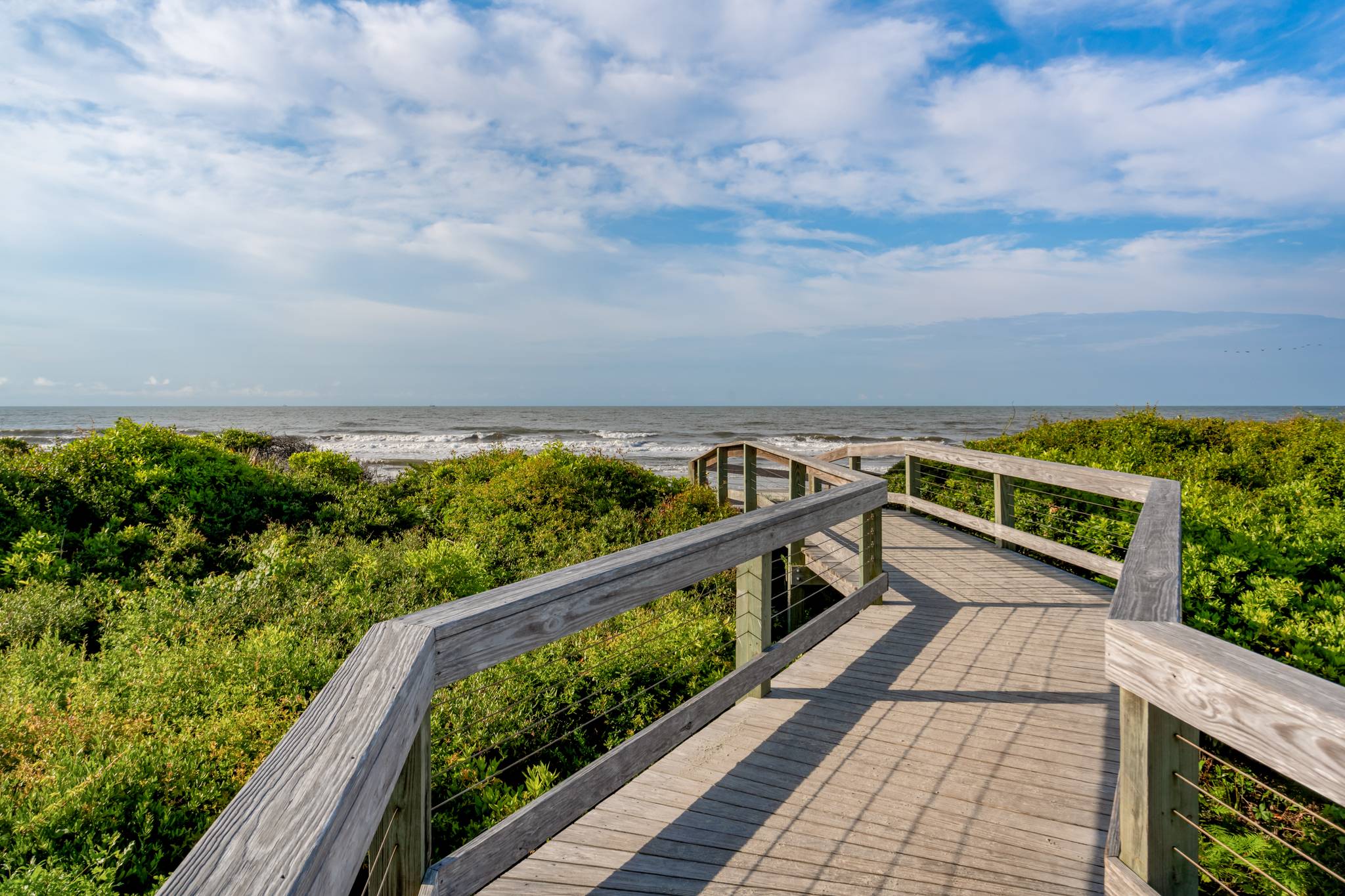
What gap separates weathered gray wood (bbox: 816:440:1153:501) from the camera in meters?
4.99

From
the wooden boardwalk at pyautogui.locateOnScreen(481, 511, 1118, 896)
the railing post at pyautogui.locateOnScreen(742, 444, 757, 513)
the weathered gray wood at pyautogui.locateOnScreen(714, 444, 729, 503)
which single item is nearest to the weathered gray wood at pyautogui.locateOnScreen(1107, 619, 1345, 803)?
the wooden boardwalk at pyautogui.locateOnScreen(481, 511, 1118, 896)

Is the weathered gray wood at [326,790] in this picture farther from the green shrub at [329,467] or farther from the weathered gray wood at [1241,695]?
the green shrub at [329,467]

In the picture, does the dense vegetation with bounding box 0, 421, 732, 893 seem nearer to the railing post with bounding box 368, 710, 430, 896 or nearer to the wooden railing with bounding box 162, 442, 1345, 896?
the wooden railing with bounding box 162, 442, 1345, 896

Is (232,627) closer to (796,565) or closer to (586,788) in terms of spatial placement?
(586,788)

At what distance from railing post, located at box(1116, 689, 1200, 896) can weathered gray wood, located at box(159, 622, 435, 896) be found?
1772 millimetres

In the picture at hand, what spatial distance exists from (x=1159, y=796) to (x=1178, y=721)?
20cm

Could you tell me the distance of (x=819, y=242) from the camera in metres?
21.1

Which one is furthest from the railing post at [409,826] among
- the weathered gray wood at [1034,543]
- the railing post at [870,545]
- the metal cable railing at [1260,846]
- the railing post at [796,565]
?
the railing post at [796,565]

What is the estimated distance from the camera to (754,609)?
3.59 m

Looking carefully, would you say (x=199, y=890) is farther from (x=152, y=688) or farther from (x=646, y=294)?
(x=646, y=294)

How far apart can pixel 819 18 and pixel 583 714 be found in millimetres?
7885

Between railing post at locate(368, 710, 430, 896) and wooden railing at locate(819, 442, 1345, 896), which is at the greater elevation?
wooden railing at locate(819, 442, 1345, 896)

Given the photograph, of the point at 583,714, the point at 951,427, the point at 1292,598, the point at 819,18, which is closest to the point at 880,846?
the point at 583,714

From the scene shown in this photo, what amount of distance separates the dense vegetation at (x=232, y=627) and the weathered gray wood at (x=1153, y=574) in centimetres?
242
